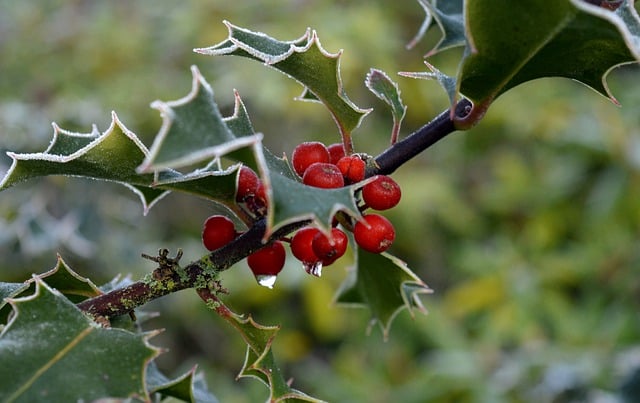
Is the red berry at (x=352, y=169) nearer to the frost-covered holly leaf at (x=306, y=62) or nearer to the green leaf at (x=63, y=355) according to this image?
the frost-covered holly leaf at (x=306, y=62)

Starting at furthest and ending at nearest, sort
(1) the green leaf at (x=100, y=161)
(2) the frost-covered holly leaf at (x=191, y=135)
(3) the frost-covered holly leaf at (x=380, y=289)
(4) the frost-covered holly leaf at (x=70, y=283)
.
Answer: (3) the frost-covered holly leaf at (x=380, y=289) → (4) the frost-covered holly leaf at (x=70, y=283) → (1) the green leaf at (x=100, y=161) → (2) the frost-covered holly leaf at (x=191, y=135)

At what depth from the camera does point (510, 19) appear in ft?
2.19

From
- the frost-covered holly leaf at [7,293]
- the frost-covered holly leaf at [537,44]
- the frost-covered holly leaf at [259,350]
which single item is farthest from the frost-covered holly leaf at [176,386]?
the frost-covered holly leaf at [537,44]

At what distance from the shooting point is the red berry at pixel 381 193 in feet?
2.48

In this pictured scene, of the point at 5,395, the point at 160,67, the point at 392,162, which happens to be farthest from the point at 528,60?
the point at 160,67

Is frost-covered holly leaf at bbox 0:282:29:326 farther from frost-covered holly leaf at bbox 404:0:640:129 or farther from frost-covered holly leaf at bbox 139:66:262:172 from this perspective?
frost-covered holly leaf at bbox 404:0:640:129

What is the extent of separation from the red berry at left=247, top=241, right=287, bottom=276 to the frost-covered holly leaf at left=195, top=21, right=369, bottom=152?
167 mm

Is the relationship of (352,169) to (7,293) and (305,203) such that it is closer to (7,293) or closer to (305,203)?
(305,203)

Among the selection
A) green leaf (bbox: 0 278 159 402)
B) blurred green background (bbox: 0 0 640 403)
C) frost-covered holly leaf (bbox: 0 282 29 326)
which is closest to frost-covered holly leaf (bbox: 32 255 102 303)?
frost-covered holly leaf (bbox: 0 282 29 326)

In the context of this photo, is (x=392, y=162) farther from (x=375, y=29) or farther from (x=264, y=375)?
(x=375, y=29)

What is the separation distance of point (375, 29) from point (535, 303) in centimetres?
150

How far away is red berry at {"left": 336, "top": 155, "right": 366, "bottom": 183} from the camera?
0.78 metres

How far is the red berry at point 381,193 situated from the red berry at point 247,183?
0.11m

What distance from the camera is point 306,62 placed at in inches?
31.3
